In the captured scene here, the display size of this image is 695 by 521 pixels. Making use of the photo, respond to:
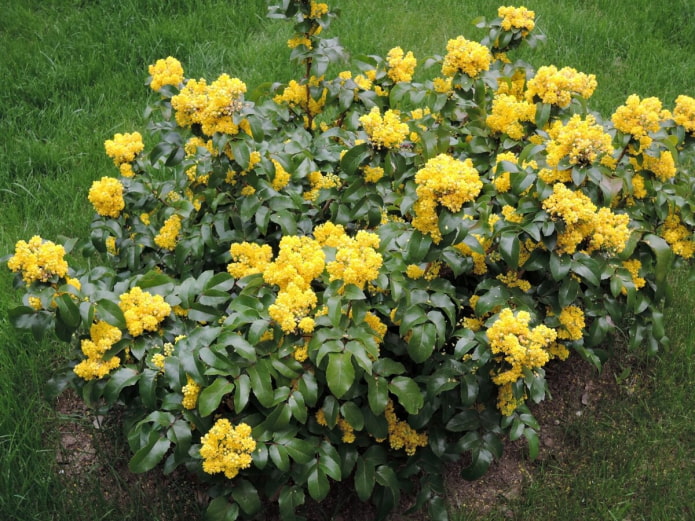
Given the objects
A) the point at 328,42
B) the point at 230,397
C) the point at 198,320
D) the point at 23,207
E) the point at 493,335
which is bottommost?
the point at 23,207

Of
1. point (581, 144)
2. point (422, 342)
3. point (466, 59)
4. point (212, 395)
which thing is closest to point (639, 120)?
point (581, 144)

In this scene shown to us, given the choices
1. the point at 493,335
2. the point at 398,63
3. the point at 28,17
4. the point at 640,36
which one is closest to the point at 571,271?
the point at 493,335

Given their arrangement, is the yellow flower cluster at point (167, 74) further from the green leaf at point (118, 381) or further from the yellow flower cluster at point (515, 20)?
the yellow flower cluster at point (515, 20)

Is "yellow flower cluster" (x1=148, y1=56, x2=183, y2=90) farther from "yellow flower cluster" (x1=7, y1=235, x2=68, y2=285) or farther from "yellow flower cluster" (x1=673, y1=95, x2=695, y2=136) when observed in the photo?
"yellow flower cluster" (x1=673, y1=95, x2=695, y2=136)

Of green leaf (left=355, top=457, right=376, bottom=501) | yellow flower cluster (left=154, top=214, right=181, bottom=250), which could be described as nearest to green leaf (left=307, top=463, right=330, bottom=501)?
green leaf (left=355, top=457, right=376, bottom=501)

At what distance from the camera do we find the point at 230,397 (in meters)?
2.24

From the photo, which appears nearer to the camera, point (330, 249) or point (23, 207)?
point (330, 249)

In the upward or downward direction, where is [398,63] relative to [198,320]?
upward

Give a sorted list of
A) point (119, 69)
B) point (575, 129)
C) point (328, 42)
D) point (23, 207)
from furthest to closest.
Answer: point (119, 69)
point (23, 207)
point (328, 42)
point (575, 129)

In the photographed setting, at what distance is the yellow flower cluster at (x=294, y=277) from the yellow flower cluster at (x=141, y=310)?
1.14 feet

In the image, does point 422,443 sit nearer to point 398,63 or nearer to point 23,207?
point 398,63

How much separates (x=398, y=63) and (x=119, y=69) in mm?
2362

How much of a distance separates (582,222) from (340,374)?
85cm

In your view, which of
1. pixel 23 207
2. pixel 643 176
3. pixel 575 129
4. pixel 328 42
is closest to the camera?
pixel 575 129
